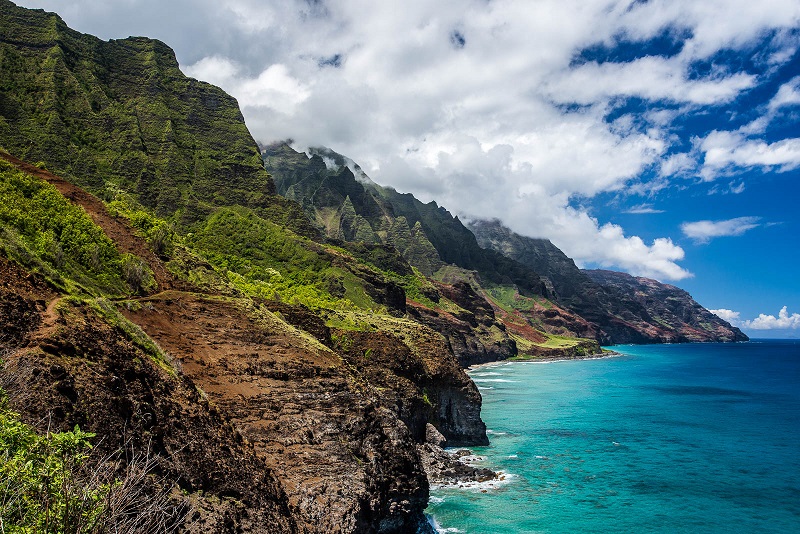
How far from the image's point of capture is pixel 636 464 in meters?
61.1

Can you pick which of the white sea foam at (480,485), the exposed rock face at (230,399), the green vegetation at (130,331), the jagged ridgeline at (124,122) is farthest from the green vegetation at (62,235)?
the jagged ridgeline at (124,122)

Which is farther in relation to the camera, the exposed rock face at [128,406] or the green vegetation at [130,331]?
the green vegetation at [130,331]

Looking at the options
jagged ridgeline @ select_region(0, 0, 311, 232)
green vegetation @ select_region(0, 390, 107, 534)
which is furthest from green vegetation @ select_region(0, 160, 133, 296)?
jagged ridgeline @ select_region(0, 0, 311, 232)

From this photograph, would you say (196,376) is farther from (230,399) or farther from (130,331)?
(130,331)

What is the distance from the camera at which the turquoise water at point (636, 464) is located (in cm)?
4453

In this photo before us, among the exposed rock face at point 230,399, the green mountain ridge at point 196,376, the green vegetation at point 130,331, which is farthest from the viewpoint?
the green vegetation at point 130,331

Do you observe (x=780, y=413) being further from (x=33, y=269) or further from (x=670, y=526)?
(x=33, y=269)

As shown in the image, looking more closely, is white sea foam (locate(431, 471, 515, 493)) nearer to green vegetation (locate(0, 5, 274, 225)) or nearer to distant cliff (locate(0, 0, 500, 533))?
distant cliff (locate(0, 0, 500, 533))

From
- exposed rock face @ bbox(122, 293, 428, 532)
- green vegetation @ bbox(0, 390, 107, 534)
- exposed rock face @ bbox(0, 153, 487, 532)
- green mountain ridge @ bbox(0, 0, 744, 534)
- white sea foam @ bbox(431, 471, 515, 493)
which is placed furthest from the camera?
white sea foam @ bbox(431, 471, 515, 493)

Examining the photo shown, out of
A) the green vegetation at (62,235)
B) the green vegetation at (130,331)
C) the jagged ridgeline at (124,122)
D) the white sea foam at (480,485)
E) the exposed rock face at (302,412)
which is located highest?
the jagged ridgeline at (124,122)

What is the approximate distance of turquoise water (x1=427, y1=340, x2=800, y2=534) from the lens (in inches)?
1753

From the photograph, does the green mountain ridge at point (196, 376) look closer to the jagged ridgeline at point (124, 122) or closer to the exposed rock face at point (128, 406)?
the exposed rock face at point (128, 406)

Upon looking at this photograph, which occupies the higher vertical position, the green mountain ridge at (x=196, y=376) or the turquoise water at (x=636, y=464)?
the green mountain ridge at (x=196, y=376)

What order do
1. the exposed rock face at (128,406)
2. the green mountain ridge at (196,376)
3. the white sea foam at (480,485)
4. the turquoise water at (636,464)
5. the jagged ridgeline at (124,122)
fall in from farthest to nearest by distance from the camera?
the jagged ridgeline at (124,122) < the white sea foam at (480,485) < the turquoise water at (636,464) < the green mountain ridge at (196,376) < the exposed rock face at (128,406)
